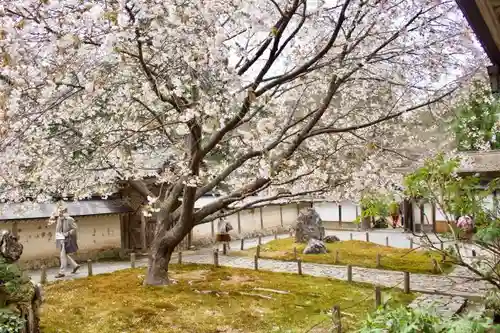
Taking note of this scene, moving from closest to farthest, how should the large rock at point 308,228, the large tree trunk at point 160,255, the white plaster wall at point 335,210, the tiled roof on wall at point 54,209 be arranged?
the large tree trunk at point 160,255 → the tiled roof on wall at point 54,209 → the large rock at point 308,228 → the white plaster wall at point 335,210

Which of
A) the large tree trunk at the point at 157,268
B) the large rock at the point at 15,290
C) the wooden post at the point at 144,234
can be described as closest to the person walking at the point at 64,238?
the wooden post at the point at 144,234

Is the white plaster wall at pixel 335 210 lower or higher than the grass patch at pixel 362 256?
higher

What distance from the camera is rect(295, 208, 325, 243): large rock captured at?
18781 mm

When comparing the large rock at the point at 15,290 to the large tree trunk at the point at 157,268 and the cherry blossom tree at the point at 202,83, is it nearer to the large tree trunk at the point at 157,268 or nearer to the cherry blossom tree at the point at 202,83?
the cherry blossom tree at the point at 202,83

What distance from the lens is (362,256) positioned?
15.4m

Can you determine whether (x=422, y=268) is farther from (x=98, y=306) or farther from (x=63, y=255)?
(x=63, y=255)

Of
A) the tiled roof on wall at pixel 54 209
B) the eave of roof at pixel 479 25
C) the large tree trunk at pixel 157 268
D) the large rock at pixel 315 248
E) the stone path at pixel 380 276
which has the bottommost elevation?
the stone path at pixel 380 276

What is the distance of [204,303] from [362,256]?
25.9 feet

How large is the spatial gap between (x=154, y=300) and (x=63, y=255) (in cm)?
532

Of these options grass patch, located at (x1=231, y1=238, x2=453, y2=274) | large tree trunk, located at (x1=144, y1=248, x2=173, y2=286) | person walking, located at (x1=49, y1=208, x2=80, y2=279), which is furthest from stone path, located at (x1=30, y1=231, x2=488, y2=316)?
large tree trunk, located at (x1=144, y1=248, x2=173, y2=286)

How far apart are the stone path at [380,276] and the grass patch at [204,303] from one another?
2.54 ft

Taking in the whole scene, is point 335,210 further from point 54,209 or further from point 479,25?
point 479,25

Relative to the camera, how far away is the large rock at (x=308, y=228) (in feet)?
61.6

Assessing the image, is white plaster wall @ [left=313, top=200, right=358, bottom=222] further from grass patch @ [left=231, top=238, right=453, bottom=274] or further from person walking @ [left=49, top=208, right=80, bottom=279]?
person walking @ [left=49, top=208, right=80, bottom=279]
